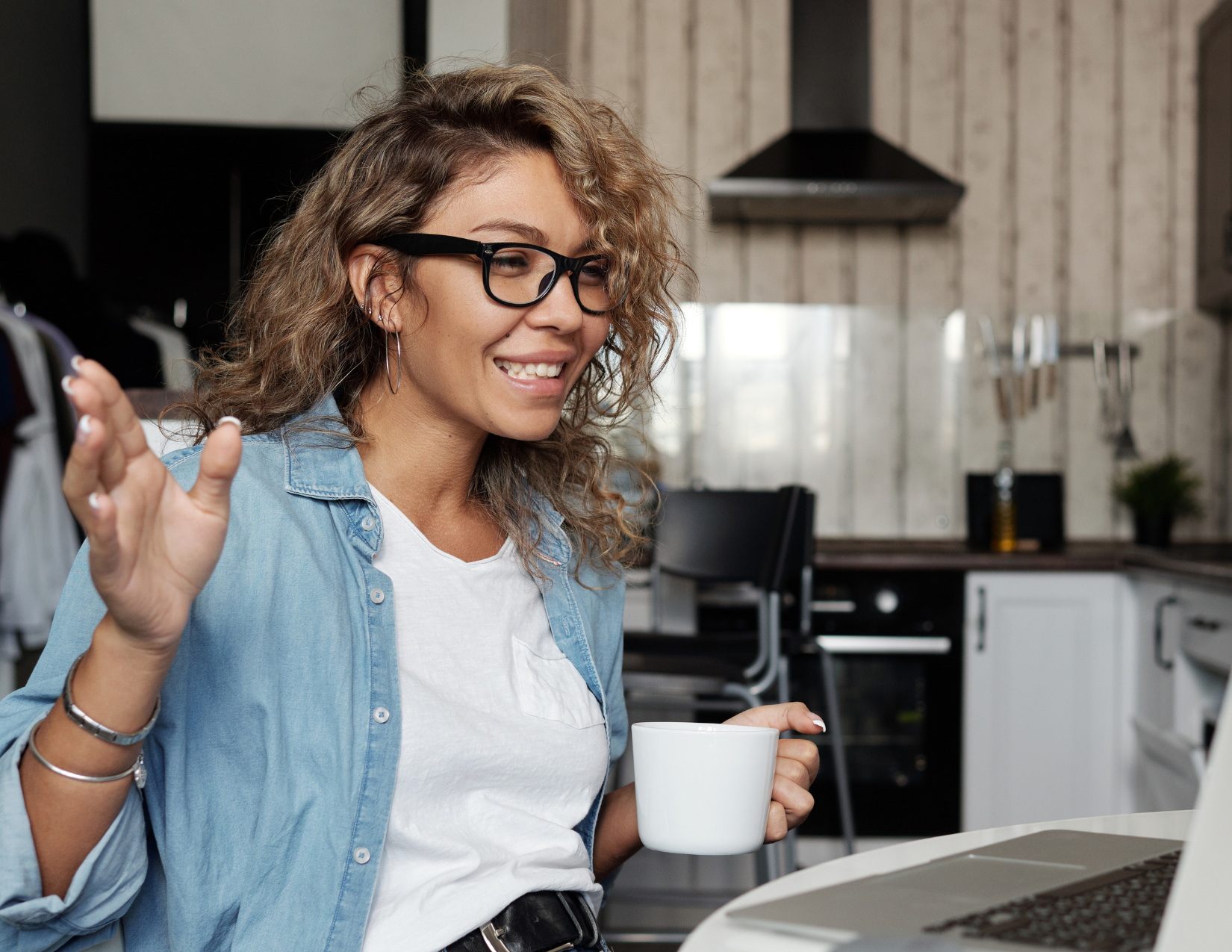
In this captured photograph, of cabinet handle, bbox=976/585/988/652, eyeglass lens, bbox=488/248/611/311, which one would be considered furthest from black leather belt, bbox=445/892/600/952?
cabinet handle, bbox=976/585/988/652

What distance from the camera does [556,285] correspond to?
3.06ft

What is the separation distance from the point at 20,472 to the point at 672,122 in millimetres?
2300

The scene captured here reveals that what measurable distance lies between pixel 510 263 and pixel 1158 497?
10.0 feet

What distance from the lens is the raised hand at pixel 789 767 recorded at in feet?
2.70

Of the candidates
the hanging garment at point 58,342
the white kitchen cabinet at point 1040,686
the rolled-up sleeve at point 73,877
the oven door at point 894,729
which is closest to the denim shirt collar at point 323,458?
the rolled-up sleeve at point 73,877

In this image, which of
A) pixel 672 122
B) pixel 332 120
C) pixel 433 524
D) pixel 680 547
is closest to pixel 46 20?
pixel 332 120

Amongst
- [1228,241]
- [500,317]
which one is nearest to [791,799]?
[500,317]

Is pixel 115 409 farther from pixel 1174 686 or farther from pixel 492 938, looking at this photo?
pixel 1174 686

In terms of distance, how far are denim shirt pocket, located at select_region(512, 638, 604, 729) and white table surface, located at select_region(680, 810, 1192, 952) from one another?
1.07ft

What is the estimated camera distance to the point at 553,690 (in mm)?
956

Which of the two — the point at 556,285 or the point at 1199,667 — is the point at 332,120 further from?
the point at 1199,667

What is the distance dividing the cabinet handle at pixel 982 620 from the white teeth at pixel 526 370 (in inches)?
90.5

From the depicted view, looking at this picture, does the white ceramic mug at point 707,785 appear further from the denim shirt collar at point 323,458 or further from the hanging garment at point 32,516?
the hanging garment at point 32,516

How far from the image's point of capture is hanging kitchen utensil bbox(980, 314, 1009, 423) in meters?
3.71
